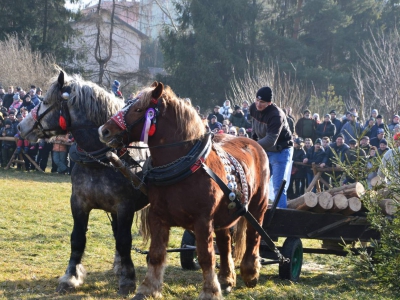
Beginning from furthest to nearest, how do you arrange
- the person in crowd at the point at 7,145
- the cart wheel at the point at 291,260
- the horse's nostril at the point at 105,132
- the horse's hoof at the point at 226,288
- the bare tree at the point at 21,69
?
the bare tree at the point at 21,69 < the person in crowd at the point at 7,145 < the cart wheel at the point at 291,260 < the horse's hoof at the point at 226,288 < the horse's nostril at the point at 105,132

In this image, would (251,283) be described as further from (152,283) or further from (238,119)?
(238,119)

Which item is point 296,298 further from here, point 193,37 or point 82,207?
point 193,37

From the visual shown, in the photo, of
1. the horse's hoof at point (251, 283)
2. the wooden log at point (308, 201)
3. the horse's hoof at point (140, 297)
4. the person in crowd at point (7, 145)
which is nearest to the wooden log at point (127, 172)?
the horse's hoof at point (140, 297)

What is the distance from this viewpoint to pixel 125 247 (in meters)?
6.65

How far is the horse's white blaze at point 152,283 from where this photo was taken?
5.93 meters

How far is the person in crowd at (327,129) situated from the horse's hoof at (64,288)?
13412 millimetres

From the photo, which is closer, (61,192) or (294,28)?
(61,192)

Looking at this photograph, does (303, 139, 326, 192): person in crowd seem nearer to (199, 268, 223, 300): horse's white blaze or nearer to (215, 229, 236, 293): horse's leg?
(215, 229, 236, 293): horse's leg

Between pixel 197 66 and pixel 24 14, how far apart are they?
404 inches

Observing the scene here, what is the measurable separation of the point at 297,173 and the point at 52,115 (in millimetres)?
10961

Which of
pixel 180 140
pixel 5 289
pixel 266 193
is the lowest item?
pixel 5 289

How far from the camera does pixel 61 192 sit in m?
15.3

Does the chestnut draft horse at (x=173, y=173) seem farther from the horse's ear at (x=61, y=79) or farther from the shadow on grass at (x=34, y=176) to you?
the shadow on grass at (x=34, y=176)

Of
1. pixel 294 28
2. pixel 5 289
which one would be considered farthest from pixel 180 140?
pixel 294 28
